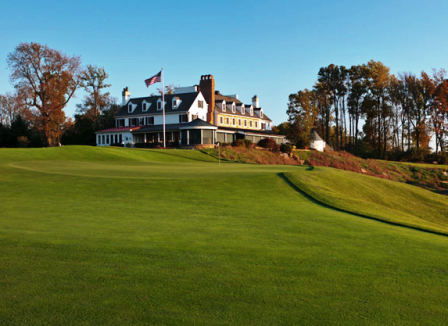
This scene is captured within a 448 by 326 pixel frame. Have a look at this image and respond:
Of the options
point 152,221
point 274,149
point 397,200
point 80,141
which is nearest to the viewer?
point 152,221

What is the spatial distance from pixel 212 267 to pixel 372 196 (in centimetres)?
1264

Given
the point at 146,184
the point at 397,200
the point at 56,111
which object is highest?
the point at 56,111

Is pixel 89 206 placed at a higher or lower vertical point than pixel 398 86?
lower

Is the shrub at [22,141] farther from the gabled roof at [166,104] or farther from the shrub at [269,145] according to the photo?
the shrub at [269,145]

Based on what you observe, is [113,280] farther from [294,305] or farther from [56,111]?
[56,111]

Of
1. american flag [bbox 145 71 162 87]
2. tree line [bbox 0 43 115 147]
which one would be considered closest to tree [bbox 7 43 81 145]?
tree line [bbox 0 43 115 147]

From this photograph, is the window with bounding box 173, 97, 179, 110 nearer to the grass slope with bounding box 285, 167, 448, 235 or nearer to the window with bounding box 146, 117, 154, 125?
the window with bounding box 146, 117, 154, 125

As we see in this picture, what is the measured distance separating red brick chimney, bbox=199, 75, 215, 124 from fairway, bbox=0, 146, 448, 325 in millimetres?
54491

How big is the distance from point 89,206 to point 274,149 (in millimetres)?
38370

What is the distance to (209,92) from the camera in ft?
214

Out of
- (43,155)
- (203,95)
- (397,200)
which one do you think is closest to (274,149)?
(203,95)

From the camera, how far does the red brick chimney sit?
64938 millimetres

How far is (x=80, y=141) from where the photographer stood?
235ft

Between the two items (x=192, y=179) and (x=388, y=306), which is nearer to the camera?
(x=388, y=306)
